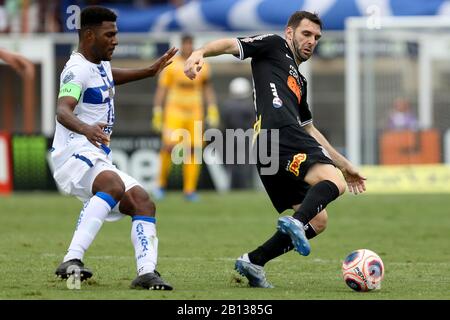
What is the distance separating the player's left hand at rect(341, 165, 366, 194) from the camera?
8.86 m

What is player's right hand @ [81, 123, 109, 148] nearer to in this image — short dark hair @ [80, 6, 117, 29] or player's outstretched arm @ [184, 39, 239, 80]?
player's outstretched arm @ [184, 39, 239, 80]

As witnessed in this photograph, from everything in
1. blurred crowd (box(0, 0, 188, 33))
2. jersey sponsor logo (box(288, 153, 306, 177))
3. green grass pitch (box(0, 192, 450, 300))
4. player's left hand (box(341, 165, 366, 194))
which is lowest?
green grass pitch (box(0, 192, 450, 300))

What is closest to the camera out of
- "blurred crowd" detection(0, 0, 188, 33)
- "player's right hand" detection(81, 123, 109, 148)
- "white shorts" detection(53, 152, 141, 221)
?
"player's right hand" detection(81, 123, 109, 148)

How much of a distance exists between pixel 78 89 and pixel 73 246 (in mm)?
1163

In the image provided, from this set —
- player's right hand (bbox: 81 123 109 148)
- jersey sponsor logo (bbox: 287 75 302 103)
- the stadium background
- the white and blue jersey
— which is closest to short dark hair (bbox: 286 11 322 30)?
jersey sponsor logo (bbox: 287 75 302 103)

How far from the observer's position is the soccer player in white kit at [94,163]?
26.4 feet

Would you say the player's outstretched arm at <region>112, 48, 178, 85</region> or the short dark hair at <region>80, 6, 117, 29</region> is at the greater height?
the short dark hair at <region>80, 6, 117, 29</region>

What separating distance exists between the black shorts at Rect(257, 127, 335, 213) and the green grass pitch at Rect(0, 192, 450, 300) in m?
0.70

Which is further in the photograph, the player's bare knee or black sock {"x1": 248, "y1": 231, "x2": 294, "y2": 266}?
black sock {"x1": 248, "y1": 231, "x2": 294, "y2": 266}

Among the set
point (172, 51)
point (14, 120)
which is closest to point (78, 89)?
point (172, 51)

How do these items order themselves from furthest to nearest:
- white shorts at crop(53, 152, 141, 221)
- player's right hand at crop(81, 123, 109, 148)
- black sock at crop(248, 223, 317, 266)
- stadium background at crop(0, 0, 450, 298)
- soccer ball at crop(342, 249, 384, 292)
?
1. stadium background at crop(0, 0, 450, 298)
2. black sock at crop(248, 223, 317, 266)
3. white shorts at crop(53, 152, 141, 221)
4. soccer ball at crop(342, 249, 384, 292)
5. player's right hand at crop(81, 123, 109, 148)

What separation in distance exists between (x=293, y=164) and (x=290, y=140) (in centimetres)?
20

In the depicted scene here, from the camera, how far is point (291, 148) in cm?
843
